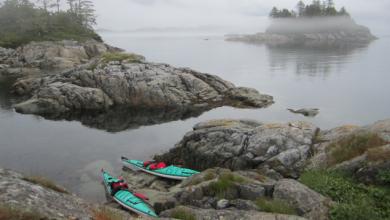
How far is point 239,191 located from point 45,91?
4423 centimetres

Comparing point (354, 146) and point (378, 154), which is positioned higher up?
point (378, 154)

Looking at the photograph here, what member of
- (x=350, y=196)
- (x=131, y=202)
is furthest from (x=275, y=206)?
(x=131, y=202)

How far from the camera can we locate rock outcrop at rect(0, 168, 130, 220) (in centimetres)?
1007

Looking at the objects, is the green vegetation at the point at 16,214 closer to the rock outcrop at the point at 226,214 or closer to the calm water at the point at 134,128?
the rock outcrop at the point at 226,214

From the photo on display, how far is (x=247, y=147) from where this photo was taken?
2783 centimetres

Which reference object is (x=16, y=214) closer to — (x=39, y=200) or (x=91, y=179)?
(x=39, y=200)

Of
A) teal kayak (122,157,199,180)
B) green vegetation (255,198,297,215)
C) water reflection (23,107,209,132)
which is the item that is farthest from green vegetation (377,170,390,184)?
water reflection (23,107,209,132)

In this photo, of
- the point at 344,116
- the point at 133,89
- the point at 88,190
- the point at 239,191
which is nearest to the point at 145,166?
the point at 88,190

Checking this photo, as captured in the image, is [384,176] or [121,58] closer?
[384,176]

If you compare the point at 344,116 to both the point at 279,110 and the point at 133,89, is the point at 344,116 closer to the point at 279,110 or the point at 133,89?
the point at 279,110

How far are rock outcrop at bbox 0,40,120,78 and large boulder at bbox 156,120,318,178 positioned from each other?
A: 6071 cm

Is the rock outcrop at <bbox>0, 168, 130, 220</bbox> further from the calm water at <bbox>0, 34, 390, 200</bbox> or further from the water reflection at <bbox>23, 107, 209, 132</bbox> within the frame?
the water reflection at <bbox>23, 107, 209, 132</bbox>

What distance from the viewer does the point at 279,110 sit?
169 feet

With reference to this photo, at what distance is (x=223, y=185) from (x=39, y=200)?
7.62m
